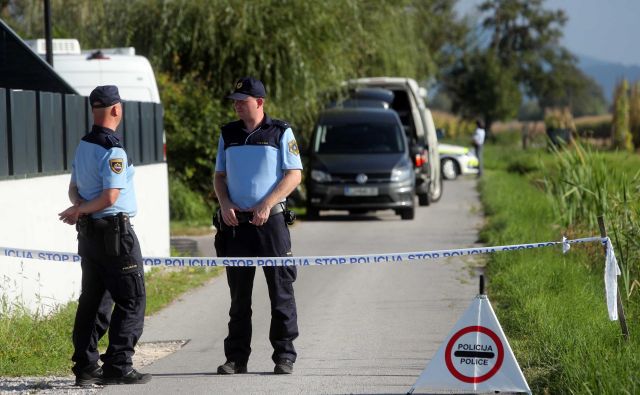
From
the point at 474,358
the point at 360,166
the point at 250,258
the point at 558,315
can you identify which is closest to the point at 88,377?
the point at 250,258

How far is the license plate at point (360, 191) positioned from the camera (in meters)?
22.2

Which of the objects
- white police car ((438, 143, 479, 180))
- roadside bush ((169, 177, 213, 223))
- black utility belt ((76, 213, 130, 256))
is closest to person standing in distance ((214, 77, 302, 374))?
black utility belt ((76, 213, 130, 256))

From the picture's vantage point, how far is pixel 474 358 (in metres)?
7.01

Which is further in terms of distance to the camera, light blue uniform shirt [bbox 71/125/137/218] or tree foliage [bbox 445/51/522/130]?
tree foliage [bbox 445/51/522/130]

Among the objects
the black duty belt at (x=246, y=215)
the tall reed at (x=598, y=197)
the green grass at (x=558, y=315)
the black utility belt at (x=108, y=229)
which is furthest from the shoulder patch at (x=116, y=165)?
the tall reed at (x=598, y=197)

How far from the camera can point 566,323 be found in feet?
29.3

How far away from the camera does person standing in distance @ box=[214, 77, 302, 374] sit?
792 cm

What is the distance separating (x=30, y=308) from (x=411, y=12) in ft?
104

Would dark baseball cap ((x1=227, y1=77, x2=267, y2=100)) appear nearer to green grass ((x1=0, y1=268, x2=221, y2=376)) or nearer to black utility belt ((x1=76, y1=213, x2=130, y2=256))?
black utility belt ((x1=76, y1=213, x2=130, y2=256))

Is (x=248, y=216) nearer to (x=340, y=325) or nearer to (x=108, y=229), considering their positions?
(x=108, y=229)

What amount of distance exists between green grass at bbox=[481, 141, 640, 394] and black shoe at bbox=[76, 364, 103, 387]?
261 centimetres

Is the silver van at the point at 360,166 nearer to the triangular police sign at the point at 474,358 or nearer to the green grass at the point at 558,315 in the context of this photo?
the green grass at the point at 558,315

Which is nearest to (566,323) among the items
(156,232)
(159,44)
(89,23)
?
(156,232)

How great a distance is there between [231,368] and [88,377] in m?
0.93
